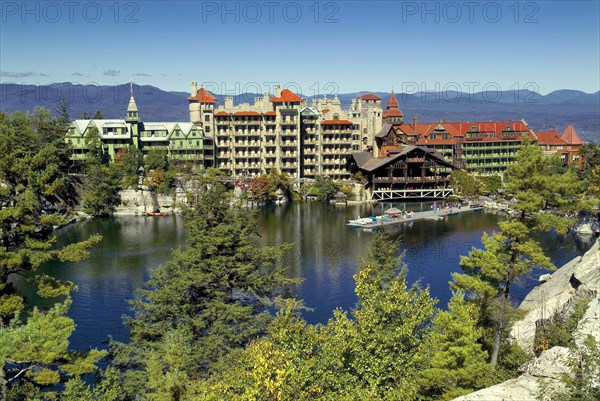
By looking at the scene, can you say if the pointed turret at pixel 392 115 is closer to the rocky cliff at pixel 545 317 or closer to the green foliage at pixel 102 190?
the green foliage at pixel 102 190

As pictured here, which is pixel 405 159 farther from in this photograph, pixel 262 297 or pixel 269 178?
pixel 262 297

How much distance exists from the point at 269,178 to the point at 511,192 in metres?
60.9

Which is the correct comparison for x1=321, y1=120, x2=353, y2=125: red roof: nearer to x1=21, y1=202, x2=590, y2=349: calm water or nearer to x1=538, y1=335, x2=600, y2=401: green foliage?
x1=21, y1=202, x2=590, y2=349: calm water

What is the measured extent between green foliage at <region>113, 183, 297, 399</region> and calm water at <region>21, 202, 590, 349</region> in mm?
8581

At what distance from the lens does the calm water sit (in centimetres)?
3859

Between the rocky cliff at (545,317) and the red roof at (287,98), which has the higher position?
the red roof at (287,98)

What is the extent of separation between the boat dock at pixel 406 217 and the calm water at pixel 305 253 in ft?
4.67

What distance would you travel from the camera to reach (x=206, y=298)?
86.4 feet

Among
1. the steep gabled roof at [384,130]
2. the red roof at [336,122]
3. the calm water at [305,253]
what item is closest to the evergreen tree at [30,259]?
the calm water at [305,253]

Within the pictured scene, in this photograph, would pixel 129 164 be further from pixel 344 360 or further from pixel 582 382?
pixel 582 382

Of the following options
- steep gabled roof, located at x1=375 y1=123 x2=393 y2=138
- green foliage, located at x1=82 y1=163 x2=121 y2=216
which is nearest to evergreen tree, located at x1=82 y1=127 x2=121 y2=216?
green foliage, located at x1=82 y1=163 x2=121 y2=216

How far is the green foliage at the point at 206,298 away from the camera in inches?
931

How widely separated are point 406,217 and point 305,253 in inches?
821

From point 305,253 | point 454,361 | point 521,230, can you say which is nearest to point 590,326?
point 454,361
